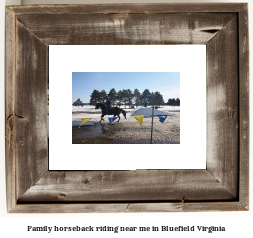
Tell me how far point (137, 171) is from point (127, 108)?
0.18m

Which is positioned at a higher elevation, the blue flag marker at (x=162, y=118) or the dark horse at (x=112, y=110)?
the dark horse at (x=112, y=110)

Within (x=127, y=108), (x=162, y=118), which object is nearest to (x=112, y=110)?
(x=127, y=108)

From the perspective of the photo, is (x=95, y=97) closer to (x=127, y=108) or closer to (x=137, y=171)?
(x=127, y=108)

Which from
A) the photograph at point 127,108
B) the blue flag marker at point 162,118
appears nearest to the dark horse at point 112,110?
the photograph at point 127,108

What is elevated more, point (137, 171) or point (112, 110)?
point (112, 110)

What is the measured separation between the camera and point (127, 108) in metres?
0.49

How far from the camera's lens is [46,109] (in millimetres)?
476

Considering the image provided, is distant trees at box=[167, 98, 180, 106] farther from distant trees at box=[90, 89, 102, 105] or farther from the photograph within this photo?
distant trees at box=[90, 89, 102, 105]

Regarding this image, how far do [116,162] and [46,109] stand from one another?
0.82 feet

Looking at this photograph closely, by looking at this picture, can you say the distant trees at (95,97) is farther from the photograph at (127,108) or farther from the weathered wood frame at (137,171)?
the weathered wood frame at (137,171)

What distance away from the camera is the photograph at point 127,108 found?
487 millimetres

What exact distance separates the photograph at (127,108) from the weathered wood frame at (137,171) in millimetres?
87

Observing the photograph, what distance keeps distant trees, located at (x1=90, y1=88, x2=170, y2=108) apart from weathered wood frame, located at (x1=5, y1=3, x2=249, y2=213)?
0.14 meters
